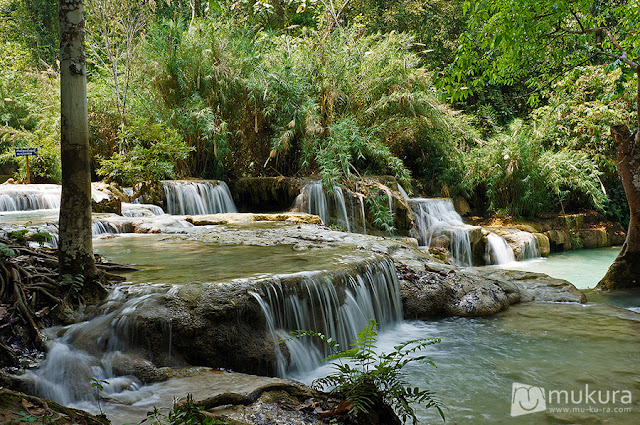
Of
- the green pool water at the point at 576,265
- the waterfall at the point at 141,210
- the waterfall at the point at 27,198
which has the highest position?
the waterfall at the point at 27,198

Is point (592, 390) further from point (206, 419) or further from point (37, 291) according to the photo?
point (37, 291)

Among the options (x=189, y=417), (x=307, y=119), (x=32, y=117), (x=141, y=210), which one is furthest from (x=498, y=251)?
(x=32, y=117)

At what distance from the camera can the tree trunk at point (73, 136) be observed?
3896mm

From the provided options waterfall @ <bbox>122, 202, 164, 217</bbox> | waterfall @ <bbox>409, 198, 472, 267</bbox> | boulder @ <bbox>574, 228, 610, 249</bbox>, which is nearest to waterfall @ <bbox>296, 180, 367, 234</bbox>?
waterfall @ <bbox>409, 198, 472, 267</bbox>

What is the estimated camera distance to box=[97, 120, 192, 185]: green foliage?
463 inches

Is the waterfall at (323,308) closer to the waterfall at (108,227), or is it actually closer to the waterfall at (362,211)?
the waterfall at (108,227)

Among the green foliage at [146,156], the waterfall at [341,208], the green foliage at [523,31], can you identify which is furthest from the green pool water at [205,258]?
the waterfall at [341,208]

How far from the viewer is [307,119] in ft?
43.5

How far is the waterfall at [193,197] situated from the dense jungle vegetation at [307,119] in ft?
1.93

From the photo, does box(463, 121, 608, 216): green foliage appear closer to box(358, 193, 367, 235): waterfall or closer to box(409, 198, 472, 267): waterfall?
box(409, 198, 472, 267): waterfall

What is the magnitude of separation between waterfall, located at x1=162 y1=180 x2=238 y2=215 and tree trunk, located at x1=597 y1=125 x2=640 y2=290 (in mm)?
8974

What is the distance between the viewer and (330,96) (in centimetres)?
1420

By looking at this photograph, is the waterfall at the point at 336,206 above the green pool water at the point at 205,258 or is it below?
above

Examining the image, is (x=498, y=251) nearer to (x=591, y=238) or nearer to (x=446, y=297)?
(x=591, y=238)
